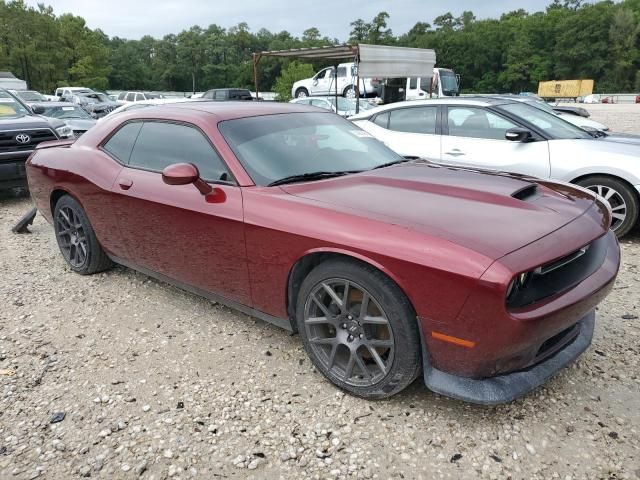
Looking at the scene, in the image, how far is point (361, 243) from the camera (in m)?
2.32

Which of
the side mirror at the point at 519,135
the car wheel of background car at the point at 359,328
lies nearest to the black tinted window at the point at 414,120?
the side mirror at the point at 519,135

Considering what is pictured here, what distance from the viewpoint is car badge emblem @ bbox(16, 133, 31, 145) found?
728 centimetres

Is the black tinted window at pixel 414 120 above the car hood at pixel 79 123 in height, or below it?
above

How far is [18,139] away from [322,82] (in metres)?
17.4

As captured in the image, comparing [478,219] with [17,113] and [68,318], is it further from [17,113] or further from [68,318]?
[17,113]

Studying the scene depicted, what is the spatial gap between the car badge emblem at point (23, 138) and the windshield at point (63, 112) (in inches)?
284

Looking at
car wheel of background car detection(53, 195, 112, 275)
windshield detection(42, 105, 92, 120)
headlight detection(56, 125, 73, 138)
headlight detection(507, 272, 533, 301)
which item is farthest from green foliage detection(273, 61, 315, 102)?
headlight detection(507, 272, 533, 301)

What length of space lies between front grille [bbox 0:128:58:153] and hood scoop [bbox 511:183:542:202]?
7218 millimetres

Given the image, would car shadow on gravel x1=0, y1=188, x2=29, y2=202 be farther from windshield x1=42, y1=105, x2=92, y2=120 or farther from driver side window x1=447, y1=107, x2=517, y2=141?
driver side window x1=447, y1=107, x2=517, y2=141

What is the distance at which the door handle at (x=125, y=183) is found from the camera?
3.57m

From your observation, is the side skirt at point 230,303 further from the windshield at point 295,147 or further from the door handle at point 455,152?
the door handle at point 455,152

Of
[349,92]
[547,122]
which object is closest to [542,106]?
[547,122]

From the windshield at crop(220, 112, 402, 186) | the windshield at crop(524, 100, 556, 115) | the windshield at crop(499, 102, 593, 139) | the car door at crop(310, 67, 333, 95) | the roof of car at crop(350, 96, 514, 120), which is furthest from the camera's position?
the car door at crop(310, 67, 333, 95)

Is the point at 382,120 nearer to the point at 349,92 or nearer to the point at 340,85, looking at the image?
the point at 349,92
